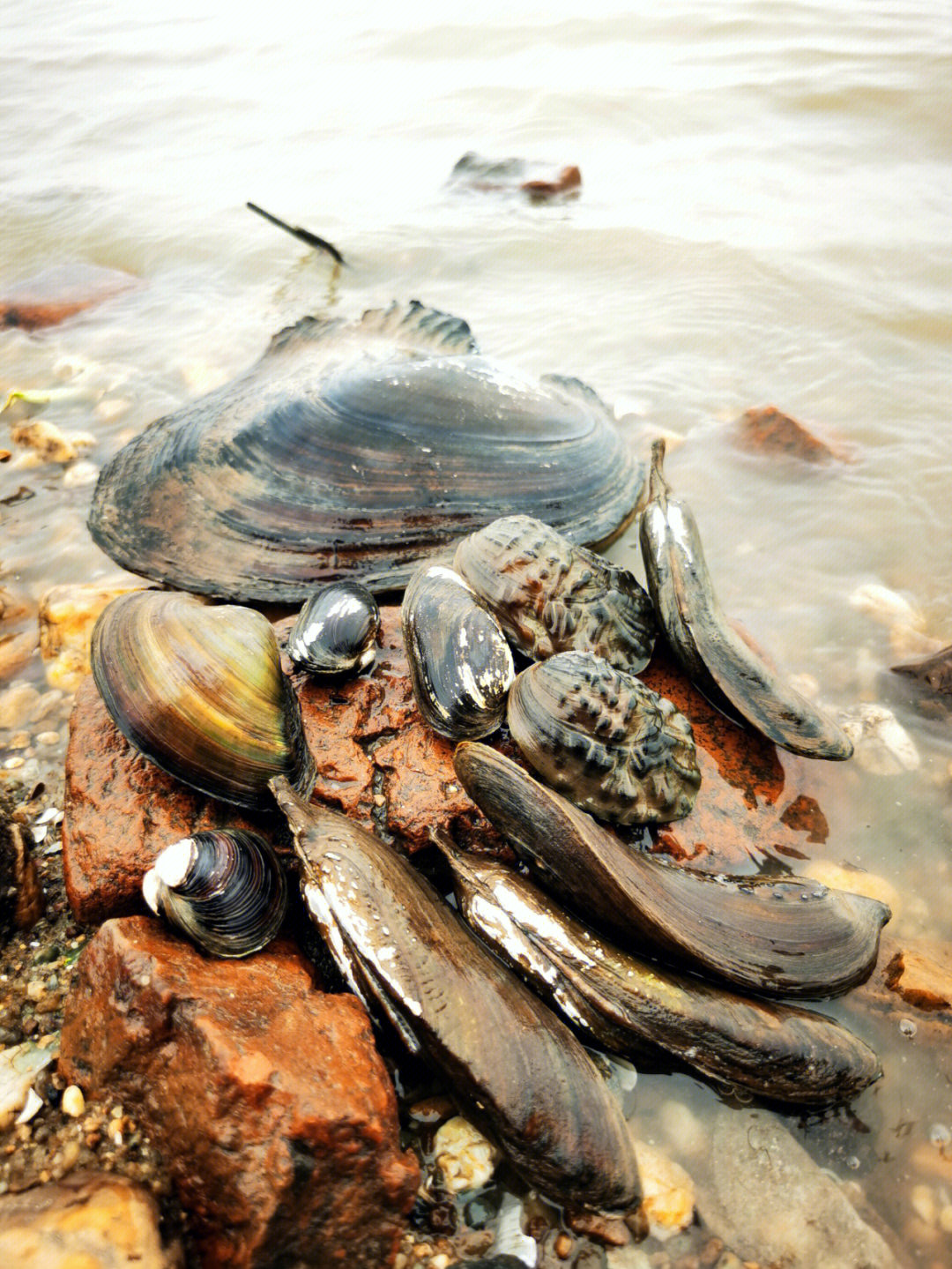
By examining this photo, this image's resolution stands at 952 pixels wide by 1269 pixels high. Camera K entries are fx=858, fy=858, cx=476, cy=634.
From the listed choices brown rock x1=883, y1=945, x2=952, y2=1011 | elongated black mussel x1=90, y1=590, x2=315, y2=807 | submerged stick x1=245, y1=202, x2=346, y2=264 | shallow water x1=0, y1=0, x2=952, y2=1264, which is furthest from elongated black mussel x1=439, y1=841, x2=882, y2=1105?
submerged stick x1=245, y1=202, x2=346, y2=264

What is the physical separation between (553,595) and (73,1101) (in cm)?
209

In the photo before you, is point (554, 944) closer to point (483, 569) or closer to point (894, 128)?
point (483, 569)

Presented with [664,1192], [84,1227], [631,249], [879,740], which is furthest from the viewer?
[631,249]

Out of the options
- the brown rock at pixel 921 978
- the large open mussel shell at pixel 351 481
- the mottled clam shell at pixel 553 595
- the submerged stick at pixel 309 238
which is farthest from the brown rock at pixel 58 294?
the brown rock at pixel 921 978

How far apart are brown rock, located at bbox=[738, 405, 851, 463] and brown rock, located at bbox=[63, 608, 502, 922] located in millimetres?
2949

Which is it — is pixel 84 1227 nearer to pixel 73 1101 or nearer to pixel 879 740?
pixel 73 1101

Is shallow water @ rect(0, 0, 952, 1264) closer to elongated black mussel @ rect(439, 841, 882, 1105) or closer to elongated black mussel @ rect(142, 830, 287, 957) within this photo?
elongated black mussel @ rect(439, 841, 882, 1105)

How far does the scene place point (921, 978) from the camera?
2.64 metres

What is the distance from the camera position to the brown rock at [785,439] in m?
4.91

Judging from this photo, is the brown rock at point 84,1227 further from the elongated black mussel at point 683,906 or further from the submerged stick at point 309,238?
the submerged stick at point 309,238

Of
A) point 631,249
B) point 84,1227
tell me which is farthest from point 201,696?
point 631,249

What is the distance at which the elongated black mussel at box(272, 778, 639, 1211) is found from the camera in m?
2.08

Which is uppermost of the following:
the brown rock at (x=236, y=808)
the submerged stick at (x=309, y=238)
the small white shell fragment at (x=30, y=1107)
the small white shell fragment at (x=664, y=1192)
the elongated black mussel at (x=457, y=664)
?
the submerged stick at (x=309, y=238)

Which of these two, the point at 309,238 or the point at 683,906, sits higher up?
the point at 309,238
